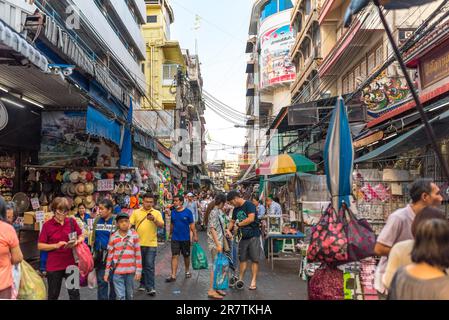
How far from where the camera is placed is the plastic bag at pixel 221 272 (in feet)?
23.7

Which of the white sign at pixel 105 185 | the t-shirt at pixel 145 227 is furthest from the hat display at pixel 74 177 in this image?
the t-shirt at pixel 145 227

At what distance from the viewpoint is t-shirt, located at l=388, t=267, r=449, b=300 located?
8.81 ft

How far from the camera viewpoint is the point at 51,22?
8.40 metres

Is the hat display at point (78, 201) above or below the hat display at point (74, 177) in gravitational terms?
below

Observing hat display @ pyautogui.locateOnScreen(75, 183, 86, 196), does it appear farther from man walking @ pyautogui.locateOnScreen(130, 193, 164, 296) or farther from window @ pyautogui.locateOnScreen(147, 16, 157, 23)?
window @ pyautogui.locateOnScreen(147, 16, 157, 23)

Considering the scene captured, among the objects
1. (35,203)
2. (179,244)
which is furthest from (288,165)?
(35,203)

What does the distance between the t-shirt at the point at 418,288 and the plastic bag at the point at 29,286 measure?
3.45 m

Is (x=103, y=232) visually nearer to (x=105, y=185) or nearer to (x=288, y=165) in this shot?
(x=105, y=185)

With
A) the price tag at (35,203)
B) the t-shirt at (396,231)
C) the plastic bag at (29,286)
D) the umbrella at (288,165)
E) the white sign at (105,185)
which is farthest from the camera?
the umbrella at (288,165)

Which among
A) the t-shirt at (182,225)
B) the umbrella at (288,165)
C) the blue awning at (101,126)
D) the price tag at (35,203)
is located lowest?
the t-shirt at (182,225)

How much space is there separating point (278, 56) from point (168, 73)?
46.0ft

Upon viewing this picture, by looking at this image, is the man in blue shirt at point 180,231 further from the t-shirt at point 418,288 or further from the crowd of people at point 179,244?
the t-shirt at point 418,288

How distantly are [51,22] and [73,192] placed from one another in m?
4.04

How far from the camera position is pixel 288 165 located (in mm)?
13039
